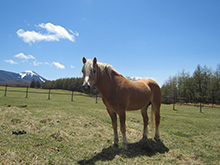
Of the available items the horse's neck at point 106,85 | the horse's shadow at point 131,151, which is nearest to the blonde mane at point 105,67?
the horse's neck at point 106,85

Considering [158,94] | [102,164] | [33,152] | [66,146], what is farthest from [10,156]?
[158,94]

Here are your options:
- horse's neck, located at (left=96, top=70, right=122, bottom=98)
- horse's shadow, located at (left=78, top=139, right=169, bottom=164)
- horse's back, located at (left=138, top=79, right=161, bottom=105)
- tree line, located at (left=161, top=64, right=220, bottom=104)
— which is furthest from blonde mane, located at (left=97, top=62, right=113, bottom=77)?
tree line, located at (left=161, top=64, right=220, bottom=104)

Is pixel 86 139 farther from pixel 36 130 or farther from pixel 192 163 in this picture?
pixel 192 163

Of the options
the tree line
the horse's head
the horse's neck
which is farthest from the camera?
the tree line

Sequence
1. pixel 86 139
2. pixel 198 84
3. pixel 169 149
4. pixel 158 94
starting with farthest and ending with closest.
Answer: pixel 198 84 → pixel 158 94 → pixel 86 139 → pixel 169 149

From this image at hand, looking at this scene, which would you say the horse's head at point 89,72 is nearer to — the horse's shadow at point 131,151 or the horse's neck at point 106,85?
the horse's neck at point 106,85

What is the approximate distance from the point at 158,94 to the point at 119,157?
2.88m

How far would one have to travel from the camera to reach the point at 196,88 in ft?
135

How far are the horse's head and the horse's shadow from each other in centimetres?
167

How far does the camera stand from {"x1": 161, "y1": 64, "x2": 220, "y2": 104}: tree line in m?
35.1

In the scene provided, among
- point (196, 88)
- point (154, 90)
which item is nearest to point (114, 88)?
point (154, 90)

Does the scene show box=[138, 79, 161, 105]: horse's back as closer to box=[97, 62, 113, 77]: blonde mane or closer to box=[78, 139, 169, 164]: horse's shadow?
box=[78, 139, 169, 164]: horse's shadow

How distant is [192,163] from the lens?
313 cm

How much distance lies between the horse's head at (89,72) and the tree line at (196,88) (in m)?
31.3
